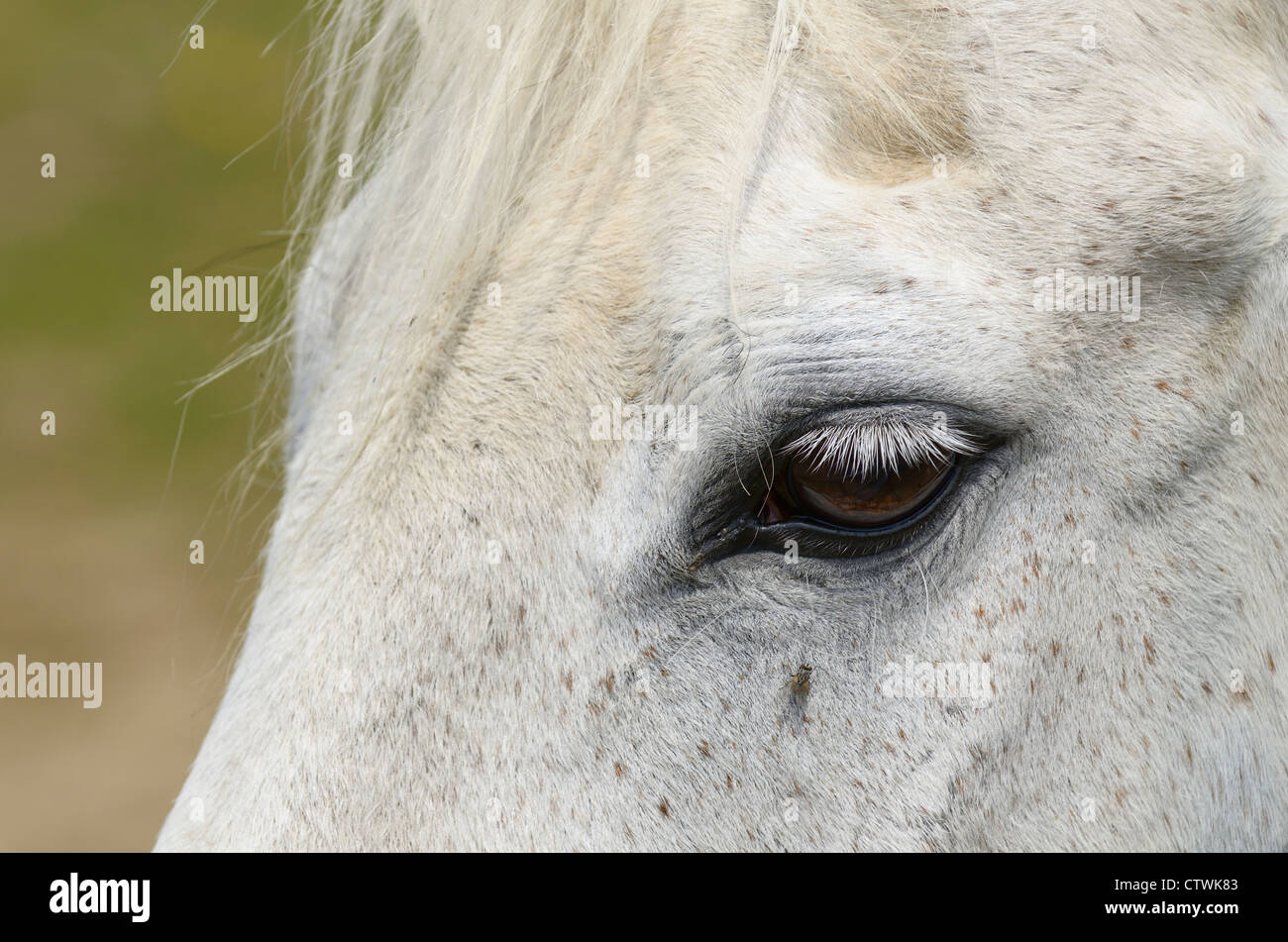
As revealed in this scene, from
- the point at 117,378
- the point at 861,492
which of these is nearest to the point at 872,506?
the point at 861,492

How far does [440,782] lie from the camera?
1.15 metres

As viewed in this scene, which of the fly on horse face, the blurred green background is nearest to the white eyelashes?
the fly on horse face

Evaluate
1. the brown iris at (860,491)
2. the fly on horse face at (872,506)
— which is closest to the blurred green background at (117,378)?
the fly on horse face at (872,506)

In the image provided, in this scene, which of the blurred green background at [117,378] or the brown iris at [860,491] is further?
the blurred green background at [117,378]

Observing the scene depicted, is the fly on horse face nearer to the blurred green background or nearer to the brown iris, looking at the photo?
the brown iris

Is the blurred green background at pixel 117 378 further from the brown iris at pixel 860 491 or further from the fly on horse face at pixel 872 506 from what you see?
the brown iris at pixel 860 491

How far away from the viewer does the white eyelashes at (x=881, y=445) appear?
3.58 ft

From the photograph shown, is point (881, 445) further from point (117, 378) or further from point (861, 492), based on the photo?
point (117, 378)

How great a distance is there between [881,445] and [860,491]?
0.21ft

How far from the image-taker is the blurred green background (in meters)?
5.04

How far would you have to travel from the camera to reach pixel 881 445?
1096mm

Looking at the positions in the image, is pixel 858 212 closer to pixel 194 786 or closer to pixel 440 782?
pixel 440 782
